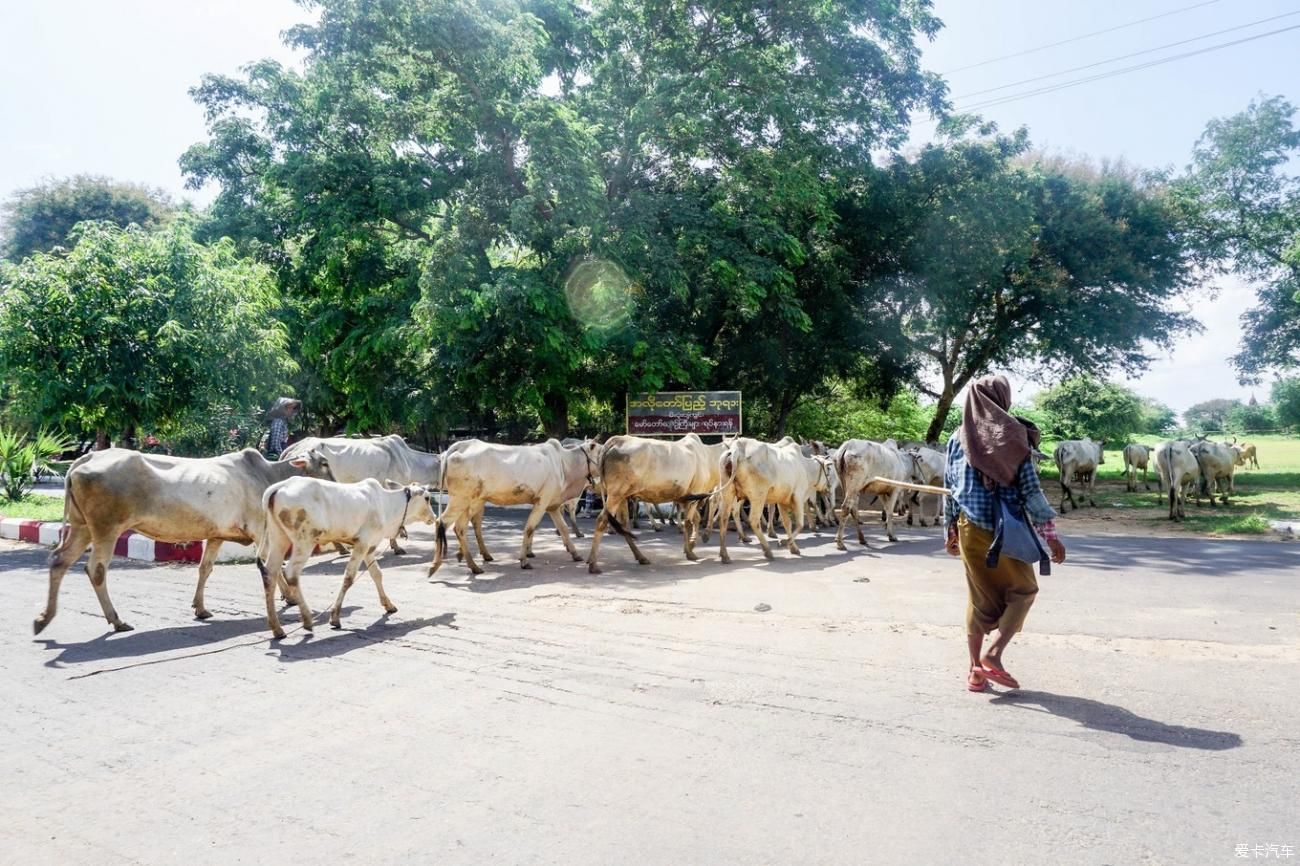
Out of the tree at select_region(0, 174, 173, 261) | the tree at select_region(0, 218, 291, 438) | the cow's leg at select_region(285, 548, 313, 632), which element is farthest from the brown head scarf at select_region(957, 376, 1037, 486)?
the tree at select_region(0, 174, 173, 261)

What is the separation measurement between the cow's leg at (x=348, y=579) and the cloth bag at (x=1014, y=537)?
5.28 m

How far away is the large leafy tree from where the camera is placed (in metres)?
17.3

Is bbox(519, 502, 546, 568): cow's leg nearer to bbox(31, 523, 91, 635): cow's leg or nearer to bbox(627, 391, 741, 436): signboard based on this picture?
bbox(31, 523, 91, 635): cow's leg

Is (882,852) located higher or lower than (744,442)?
lower

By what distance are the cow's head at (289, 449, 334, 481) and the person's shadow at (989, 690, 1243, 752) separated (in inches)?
289

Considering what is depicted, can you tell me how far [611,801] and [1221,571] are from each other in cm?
966

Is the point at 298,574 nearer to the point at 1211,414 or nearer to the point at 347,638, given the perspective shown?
the point at 347,638

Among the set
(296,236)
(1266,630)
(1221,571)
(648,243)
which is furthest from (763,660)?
(296,236)

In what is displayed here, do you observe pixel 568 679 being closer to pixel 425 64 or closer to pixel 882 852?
pixel 882 852

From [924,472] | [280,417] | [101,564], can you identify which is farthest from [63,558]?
[924,472]

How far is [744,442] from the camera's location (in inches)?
486

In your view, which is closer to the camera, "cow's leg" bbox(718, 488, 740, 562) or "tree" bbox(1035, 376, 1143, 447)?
"cow's leg" bbox(718, 488, 740, 562)

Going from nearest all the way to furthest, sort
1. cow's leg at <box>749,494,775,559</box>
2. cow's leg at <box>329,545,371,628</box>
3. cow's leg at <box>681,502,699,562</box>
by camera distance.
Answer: cow's leg at <box>329,545,371,628</box>, cow's leg at <box>749,494,775,559</box>, cow's leg at <box>681,502,699,562</box>

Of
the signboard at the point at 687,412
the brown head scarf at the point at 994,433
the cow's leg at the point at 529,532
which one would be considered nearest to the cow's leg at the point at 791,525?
the cow's leg at the point at 529,532
